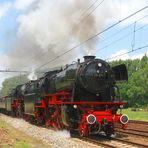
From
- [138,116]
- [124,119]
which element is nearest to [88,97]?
[124,119]

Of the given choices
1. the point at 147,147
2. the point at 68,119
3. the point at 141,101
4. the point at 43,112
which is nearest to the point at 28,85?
the point at 43,112

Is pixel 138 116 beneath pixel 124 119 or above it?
beneath

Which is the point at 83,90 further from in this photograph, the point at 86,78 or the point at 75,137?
the point at 75,137

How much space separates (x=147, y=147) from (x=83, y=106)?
14.8ft

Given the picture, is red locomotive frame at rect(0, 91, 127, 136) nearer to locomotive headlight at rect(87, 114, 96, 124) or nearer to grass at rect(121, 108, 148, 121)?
locomotive headlight at rect(87, 114, 96, 124)

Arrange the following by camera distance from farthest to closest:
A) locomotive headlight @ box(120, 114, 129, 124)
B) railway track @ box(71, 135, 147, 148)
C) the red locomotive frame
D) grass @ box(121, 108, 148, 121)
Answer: grass @ box(121, 108, 148, 121), locomotive headlight @ box(120, 114, 129, 124), the red locomotive frame, railway track @ box(71, 135, 147, 148)

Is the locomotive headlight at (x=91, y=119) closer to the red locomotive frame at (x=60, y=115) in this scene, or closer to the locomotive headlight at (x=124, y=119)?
the red locomotive frame at (x=60, y=115)

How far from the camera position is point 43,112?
24094 mm

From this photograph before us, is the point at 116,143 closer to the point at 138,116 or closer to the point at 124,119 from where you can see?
the point at 124,119

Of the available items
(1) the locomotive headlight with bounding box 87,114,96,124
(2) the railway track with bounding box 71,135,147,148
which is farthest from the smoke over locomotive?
(2) the railway track with bounding box 71,135,147,148

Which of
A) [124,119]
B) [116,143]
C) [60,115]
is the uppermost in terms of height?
[60,115]

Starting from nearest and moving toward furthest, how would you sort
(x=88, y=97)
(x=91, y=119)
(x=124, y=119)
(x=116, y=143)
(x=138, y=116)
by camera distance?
(x=116, y=143) < (x=91, y=119) < (x=124, y=119) < (x=88, y=97) < (x=138, y=116)

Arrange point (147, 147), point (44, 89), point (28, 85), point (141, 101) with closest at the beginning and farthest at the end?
1. point (147, 147)
2. point (44, 89)
3. point (28, 85)
4. point (141, 101)

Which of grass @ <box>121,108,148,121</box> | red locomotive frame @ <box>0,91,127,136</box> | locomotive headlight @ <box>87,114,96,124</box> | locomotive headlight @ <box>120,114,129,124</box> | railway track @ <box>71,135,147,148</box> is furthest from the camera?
grass @ <box>121,108,148,121</box>
